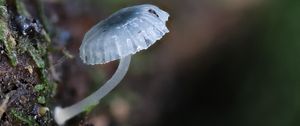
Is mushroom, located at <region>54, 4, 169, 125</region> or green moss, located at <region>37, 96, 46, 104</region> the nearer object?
mushroom, located at <region>54, 4, 169, 125</region>

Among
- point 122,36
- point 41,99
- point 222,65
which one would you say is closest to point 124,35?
point 122,36

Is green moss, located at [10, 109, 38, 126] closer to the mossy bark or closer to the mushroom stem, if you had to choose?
the mossy bark

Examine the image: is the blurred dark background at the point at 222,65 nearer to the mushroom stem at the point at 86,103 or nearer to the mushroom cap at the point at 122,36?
the mushroom stem at the point at 86,103

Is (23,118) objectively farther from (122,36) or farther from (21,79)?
(122,36)

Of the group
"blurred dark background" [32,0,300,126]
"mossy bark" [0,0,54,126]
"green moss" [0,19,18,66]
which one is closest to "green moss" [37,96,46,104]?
"mossy bark" [0,0,54,126]

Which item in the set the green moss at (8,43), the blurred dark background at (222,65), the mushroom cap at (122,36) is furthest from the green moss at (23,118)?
the blurred dark background at (222,65)

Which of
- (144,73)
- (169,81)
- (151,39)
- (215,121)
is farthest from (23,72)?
(215,121)
